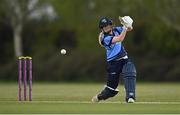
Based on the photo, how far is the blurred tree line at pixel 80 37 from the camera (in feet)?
182

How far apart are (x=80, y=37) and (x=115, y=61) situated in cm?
4103

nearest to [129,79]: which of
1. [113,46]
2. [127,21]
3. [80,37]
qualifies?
[113,46]

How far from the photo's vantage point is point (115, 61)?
2017 cm

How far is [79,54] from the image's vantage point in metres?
56.8

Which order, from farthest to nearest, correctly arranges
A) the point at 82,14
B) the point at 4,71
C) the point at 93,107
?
the point at 82,14 < the point at 4,71 < the point at 93,107

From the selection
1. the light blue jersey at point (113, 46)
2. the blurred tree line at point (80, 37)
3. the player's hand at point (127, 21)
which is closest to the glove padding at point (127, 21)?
the player's hand at point (127, 21)

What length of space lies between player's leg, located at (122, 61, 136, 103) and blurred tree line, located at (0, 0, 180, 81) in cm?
3299

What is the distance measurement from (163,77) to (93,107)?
3630cm

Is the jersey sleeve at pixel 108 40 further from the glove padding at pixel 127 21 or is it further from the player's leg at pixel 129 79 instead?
the player's leg at pixel 129 79

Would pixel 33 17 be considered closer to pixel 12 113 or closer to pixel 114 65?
pixel 114 65

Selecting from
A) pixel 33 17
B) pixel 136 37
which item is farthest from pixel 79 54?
pixel 33 17

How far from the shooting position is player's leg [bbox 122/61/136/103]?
1988 cm

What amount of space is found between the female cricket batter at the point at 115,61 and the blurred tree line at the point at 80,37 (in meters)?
32.8

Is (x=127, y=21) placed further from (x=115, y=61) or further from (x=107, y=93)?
(x=107, y=93)
